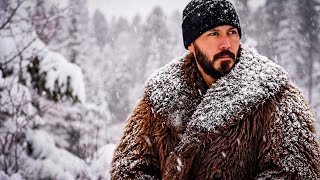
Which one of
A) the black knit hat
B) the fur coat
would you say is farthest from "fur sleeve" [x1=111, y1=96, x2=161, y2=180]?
the black knit hat

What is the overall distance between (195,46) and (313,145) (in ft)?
4.11

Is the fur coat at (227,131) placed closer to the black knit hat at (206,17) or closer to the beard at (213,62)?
the beard at (213,62)

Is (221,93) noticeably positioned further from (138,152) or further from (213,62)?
(138,152)

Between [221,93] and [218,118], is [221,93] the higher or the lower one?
the higher one

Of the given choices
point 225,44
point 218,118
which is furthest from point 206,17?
point 218,118

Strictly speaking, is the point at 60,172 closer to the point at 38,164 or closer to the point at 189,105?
the point at 38,164

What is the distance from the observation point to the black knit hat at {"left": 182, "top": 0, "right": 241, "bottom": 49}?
269 cm

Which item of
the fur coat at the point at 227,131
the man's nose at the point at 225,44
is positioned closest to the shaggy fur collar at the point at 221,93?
the fur coat at the point at 227,131

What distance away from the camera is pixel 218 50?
8.40 ft

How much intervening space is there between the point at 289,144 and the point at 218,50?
0.89 metres

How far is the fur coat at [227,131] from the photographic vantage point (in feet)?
7.13

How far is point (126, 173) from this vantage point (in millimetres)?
2666

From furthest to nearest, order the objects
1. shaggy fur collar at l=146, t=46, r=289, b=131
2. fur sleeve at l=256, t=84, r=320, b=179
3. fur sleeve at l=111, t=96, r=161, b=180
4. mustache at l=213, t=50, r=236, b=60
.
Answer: fur sleeve at l=111, t=96, r=161, b=180 → mustache at l=213, t=50, r=236, b=60 → shaggy fur collar at l=146, t=46, r=289, b=131 → fur sleeve at l=256, t=84, r=320, b=179

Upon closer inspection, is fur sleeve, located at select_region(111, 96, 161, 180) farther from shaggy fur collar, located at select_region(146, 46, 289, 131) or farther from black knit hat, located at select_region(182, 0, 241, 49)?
black knit hat, located at select_region(182, 0, 241, 49)
